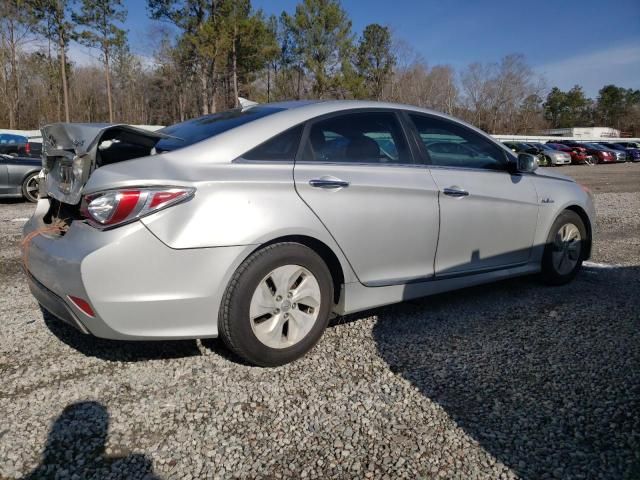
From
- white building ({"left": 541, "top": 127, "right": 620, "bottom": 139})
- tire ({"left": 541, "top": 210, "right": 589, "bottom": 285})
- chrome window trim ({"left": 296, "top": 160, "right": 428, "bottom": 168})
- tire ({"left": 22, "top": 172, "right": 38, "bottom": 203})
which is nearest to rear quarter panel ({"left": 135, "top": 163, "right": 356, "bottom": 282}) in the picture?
chrome window trim ({"left": 296, "top": 160, "right": 428, "bottom": 168})

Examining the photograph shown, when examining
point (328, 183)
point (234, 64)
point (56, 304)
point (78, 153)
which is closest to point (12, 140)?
point (78, 153)

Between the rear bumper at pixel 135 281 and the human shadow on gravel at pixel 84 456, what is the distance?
1.34 feet

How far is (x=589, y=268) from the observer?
5090mm

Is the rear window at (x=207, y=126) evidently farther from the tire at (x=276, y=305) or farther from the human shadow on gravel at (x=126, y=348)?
the human shadow on gravel at (x=126, y=348)

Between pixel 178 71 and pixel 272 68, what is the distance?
8.76 metres

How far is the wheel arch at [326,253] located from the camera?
2.71 meters

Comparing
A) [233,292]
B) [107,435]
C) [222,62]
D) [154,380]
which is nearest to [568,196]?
[233,292]

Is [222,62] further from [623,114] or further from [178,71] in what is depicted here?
[623,114]

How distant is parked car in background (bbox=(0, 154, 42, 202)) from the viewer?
9281mm

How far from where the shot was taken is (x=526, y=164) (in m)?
3.94

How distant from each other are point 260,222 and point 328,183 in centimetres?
51

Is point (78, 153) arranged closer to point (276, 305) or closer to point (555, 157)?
point (276, 305)

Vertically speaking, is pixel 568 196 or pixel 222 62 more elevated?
pixel 222 62

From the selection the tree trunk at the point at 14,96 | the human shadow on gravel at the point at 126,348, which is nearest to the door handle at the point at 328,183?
the human shadow on gravel at the point at 126,348
